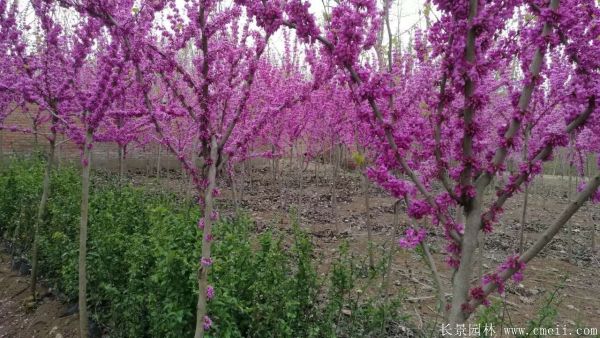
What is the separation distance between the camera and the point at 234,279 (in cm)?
308

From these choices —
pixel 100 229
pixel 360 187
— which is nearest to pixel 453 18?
pixel 100 229

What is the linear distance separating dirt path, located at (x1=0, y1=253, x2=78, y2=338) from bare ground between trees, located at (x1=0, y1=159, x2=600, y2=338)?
0.04 ft

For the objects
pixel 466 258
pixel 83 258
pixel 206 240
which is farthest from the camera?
pixel 83 258

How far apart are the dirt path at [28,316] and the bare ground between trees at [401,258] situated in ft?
0.04

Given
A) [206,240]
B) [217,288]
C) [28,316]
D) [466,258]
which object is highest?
[466,258]

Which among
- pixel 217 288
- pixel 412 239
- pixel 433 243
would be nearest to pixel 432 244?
pixel 433 243

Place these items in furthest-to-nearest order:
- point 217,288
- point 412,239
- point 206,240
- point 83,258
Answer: point 83,258
point 217,288
point 206,240
point 412,239

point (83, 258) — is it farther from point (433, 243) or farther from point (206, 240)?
point (433, 243)

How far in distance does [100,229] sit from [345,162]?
14746 mm

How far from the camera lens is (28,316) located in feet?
14.4

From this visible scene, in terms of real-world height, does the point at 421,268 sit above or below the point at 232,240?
below

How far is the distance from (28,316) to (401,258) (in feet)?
16.8

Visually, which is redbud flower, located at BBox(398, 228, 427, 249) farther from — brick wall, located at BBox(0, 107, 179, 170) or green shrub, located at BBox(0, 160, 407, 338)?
brick wall, located at BBox(0, 107, 179, 170)

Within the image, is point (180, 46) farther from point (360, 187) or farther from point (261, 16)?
point (360, 187)
